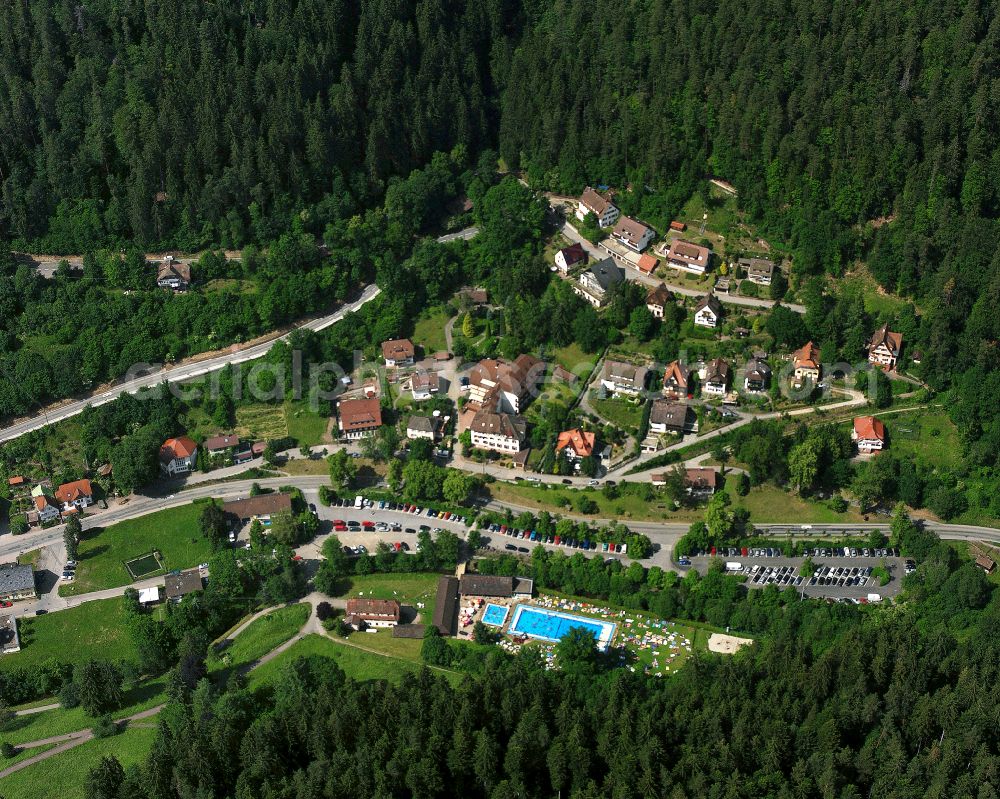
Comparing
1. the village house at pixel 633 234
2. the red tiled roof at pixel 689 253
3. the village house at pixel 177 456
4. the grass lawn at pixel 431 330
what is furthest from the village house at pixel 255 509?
the red tiled roof at pixel 689 253

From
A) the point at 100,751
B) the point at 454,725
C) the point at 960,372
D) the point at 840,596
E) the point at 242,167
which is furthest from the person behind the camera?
the point at 242,167

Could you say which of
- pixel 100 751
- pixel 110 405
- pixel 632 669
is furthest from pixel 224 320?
pixel 632 669

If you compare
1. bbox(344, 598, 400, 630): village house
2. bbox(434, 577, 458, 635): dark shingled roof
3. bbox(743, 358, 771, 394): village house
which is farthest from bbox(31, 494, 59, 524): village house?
bbox(743, 358, 771, 394): village house

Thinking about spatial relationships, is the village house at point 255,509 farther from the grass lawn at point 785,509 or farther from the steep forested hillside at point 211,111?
the grass lawn at point 785,509

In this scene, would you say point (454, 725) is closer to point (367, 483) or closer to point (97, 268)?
point (367, 483)

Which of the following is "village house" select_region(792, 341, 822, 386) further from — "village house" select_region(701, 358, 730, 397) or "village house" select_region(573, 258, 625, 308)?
"village house" select_region(573, 258, 625, 308)

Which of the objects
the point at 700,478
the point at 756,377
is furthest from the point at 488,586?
the point at 756,377
